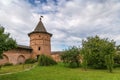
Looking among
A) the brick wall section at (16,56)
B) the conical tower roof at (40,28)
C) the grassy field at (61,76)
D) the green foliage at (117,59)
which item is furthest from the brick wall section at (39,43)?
the grassy field at (61,76)

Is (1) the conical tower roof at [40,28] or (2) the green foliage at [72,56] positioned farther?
(1) the conical tower roof at [40,28]

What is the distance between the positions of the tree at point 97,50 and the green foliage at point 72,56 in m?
2.17

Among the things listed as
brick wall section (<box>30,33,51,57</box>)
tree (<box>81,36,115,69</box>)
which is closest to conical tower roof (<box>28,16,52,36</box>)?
Answer: brick wall section (<box>30,33,51,57</box>)

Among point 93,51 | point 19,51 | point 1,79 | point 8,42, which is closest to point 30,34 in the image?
point 19,51

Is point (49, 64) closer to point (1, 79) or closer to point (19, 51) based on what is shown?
point (19, 51)

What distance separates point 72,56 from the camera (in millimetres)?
33656

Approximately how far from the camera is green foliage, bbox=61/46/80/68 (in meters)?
33.8

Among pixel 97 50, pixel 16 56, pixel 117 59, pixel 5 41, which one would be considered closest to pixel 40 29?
pixel 16 56

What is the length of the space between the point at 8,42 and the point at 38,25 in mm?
28792

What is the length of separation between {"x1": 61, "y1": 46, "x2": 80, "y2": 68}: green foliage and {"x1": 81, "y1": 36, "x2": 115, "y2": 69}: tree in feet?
7.13

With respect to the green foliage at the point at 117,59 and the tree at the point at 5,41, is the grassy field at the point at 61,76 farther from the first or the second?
the green foliage at the point at 117,59

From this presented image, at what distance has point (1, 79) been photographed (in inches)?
677

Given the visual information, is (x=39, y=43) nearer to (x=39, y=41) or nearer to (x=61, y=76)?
(x=39, y=41)

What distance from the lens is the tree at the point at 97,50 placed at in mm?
30734
